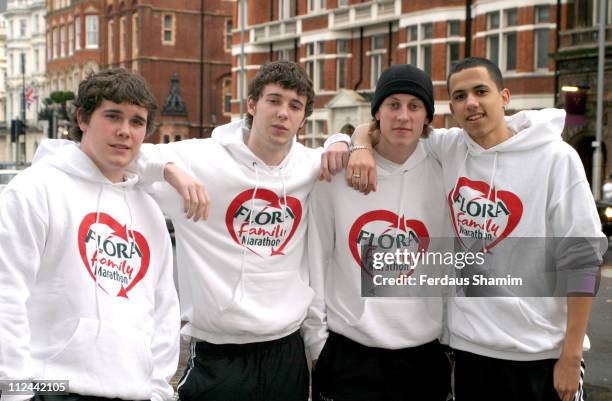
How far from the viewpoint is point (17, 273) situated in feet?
11.0

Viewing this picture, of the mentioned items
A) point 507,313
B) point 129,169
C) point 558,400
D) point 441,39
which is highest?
point 441,39

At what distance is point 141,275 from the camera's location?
391 centimetres

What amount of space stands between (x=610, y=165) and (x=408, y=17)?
12.5 metres

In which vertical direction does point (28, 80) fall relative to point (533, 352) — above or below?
above

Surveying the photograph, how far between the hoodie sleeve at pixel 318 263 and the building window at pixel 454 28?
101 ft

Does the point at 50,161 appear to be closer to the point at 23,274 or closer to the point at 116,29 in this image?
the point at 23,274

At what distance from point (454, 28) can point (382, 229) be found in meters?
31.0

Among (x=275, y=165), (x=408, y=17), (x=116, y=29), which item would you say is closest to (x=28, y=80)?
(x=116, y=29)

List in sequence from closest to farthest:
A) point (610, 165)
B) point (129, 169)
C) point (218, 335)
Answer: point (129, 169)
point (218, 335)
point (610, 165)

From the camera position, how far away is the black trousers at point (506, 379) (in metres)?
4.16

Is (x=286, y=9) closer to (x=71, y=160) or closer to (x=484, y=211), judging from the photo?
(x=484, y=211)

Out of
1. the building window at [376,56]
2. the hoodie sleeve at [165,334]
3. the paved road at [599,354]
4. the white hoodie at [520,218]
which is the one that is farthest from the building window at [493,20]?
the hoodie sleeve at [165,334]

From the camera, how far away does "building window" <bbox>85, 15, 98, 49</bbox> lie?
245 feet

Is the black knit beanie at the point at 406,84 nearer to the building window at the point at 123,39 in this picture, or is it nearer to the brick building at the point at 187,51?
the brick building at the point at 187,51
